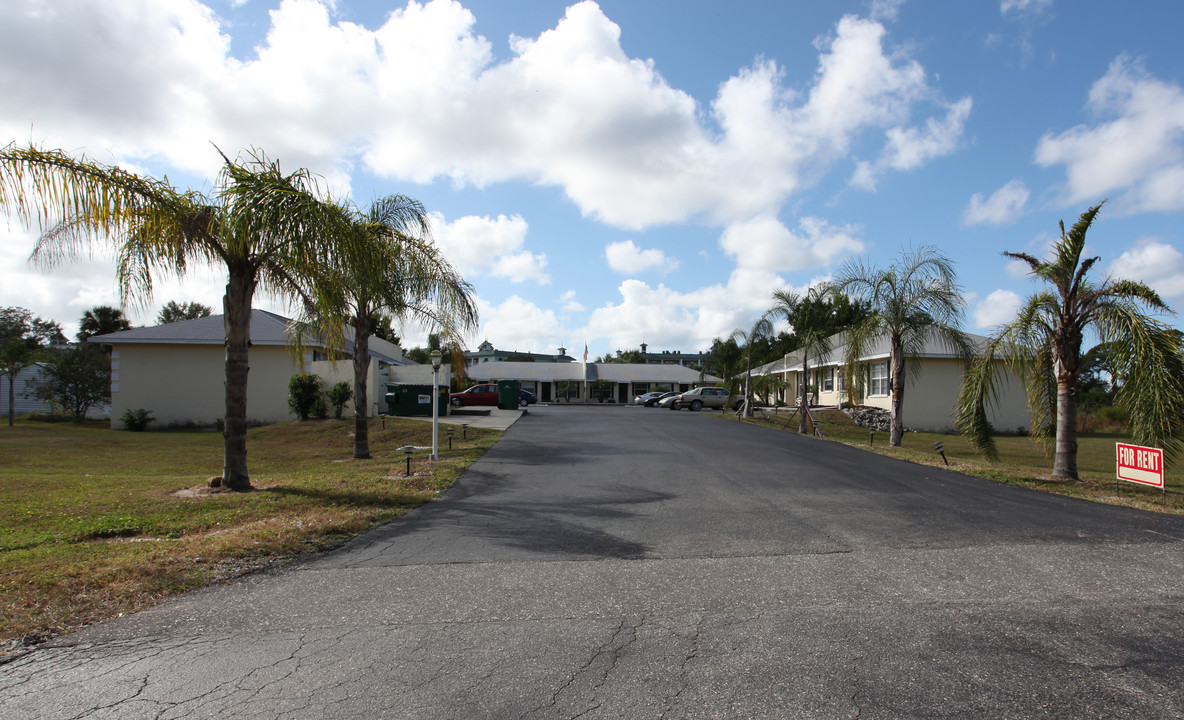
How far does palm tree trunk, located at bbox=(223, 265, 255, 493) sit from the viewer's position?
9.26 m

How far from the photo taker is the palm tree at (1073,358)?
9648 millimetres

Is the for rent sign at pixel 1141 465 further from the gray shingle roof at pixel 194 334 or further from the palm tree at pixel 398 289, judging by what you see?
the gray shingle roof at pixel 194 334

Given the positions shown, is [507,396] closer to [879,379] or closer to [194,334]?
[194,334]

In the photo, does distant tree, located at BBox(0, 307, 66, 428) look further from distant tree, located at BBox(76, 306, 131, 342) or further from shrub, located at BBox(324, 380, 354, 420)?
shrub, located at BBox(324, 380, 354, 420)

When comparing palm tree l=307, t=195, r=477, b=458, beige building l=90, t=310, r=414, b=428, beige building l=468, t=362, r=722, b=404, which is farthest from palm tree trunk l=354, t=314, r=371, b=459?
beige building l=468, t=362, r=722, b=404

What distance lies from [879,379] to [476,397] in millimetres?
19873

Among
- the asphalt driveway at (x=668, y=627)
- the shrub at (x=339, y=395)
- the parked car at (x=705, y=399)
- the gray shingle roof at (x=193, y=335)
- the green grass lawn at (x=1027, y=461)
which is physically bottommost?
the green grass lawn at (x=1027, y=461)

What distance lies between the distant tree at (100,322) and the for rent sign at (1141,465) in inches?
2268

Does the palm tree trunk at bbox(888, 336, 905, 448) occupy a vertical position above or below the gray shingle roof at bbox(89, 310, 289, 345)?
below

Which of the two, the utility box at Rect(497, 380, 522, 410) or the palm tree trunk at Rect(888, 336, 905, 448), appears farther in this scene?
the utility box at Rect(497, 380, 522, 410)

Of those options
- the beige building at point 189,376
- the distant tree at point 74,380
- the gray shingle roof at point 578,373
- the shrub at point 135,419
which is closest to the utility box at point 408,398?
the beige building at point 189,376

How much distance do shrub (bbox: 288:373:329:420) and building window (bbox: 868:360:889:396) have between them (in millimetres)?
23084

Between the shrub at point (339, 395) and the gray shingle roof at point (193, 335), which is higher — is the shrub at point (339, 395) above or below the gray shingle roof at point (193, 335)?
below

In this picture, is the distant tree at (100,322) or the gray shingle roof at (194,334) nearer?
the gray shingle roof at (194,334)
